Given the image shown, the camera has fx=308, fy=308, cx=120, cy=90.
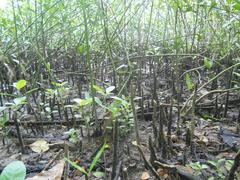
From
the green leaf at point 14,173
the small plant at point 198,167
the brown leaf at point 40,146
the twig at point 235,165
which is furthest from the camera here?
the brown leaf at point 40,146

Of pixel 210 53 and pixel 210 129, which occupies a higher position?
pixel 210 53

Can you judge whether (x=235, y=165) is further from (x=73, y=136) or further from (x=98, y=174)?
Answer: (x=73, y=136)

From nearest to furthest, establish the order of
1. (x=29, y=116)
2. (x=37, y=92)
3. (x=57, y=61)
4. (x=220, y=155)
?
1. (x=220, y=155)
2. (x=29, y=116)
3. (x=37, y=92)
4. (x=57, y=61)

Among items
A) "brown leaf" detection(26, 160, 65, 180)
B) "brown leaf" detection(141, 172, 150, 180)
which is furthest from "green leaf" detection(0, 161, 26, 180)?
"brown leaf" detection(141, 172, 150, 180)

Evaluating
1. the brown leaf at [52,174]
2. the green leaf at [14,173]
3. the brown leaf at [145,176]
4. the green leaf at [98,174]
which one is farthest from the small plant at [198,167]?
the green leaf at [14,173]

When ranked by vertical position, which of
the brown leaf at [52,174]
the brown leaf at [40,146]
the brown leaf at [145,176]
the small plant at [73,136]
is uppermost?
the small plant at [73,136]

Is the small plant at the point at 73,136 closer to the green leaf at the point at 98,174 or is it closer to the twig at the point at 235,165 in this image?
the green leaf at the point at 98,174

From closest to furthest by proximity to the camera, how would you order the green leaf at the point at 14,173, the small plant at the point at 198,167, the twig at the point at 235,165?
the green leaf at the point at 14,173
the twig at the point at 235,165
the small plant at the point at 198,167

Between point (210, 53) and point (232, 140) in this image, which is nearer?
point (232, 140)

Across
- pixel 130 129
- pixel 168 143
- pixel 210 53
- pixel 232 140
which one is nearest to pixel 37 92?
pixel 130 129

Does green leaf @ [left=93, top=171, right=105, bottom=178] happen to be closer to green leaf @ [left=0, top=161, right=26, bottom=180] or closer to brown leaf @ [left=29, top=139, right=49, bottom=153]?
brown leaf @ [left=29, top=139, right=49, bottom=153]

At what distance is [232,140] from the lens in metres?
1.71

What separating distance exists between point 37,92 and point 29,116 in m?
0.44

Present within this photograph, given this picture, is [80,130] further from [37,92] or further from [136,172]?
[37,92]
